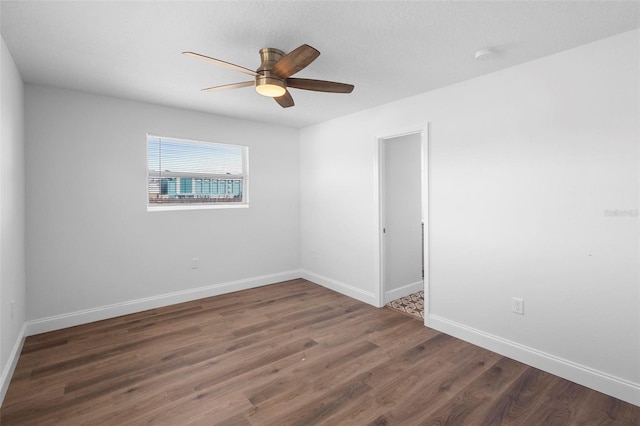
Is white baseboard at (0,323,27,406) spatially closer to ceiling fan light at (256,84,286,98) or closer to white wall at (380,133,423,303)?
ceiling fan light at (256,84,286,98)

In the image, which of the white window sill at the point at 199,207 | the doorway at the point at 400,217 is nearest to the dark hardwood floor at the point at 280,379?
the doorway at the point at 400,217

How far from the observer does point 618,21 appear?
1.91 meters

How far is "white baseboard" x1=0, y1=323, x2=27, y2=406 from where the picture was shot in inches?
82.0

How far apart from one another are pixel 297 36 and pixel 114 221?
2864mm

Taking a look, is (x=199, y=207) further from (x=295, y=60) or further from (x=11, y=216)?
(x=295, y=60)

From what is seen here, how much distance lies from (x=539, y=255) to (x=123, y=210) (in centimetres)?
416

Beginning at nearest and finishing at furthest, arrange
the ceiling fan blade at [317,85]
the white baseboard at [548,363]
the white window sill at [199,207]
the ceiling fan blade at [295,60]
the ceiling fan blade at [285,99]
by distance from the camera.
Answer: the ceiling fan blade at [295,60], the white baseboard at [548,363], the ceiling fan blade at [317,85], the ceiling fan blade at [285,99], the white window sill at [199,207]

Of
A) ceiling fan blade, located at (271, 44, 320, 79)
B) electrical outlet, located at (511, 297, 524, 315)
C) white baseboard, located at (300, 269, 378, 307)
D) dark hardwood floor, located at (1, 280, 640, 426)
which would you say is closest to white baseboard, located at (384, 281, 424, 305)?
white baseboard, located at (300, 269, 378, 307)

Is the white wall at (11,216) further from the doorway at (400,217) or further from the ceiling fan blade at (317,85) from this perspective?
the doorway at (400,217)

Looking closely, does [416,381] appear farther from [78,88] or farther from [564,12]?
[78,88]

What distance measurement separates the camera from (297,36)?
207 cm

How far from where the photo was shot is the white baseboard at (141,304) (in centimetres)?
309

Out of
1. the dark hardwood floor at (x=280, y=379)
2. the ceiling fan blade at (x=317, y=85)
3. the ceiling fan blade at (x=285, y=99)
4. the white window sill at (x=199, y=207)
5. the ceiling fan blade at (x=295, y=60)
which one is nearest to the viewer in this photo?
the ceiling fan blade at (x=295, y=60)

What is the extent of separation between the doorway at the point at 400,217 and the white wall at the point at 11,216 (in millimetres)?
3374
